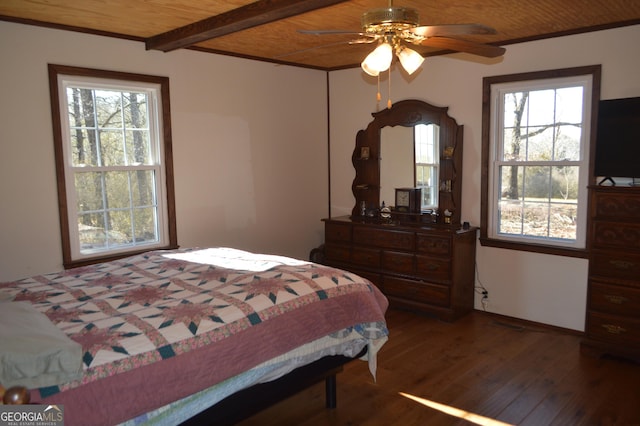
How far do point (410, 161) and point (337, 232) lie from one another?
1.04m

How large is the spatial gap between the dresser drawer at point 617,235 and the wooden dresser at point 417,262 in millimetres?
1108

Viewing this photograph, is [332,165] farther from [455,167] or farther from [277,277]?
[277,277]

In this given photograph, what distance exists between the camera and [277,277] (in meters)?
2.71

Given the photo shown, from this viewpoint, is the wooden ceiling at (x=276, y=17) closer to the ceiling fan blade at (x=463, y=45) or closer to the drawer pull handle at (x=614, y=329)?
the ceiling fan blade at (x=463, y=45)

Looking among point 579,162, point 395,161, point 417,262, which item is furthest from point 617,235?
point 395,161

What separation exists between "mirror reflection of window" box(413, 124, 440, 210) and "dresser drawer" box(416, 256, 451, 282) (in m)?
0.64

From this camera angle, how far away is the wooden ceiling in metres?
3.15

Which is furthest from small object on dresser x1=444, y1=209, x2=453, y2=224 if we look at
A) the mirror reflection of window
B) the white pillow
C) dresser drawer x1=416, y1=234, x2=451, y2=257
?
the white pillow

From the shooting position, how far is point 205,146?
4.56 m

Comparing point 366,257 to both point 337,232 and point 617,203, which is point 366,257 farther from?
point 617,203

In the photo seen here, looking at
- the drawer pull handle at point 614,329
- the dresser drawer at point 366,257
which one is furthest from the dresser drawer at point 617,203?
the dresser drawer at point 366,257

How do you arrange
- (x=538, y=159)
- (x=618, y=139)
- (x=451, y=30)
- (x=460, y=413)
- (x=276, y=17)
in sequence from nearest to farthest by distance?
1. (x=451, y=30)
2. (x=460, y=413)
3. (x=276, y=17)
4. (x=618, y=139)
5. (x=538, y=159)

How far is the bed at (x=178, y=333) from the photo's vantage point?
1721mm

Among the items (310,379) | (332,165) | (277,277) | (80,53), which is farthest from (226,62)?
(310,379)
